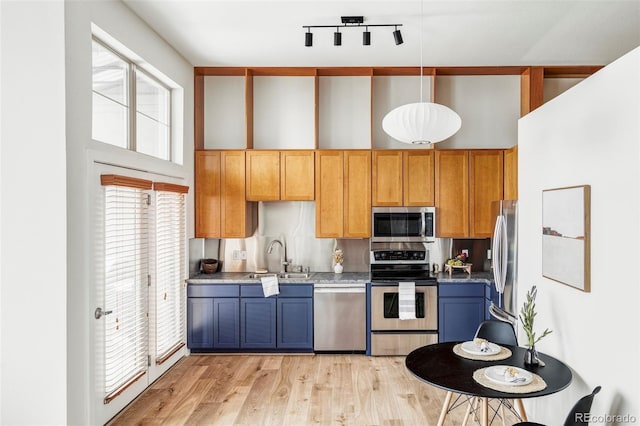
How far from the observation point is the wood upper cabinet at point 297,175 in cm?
495

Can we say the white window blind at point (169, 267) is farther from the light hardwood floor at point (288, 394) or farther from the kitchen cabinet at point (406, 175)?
the kitchen cabinet at point (406, 175)

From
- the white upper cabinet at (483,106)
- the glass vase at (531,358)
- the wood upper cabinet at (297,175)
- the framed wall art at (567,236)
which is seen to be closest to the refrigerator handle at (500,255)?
the framed wall art at (567,236)

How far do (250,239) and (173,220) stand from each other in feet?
3.68

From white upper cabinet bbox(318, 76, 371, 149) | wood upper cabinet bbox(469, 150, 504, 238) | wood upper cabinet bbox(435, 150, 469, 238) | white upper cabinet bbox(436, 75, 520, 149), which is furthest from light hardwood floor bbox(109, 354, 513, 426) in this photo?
white upper cabinet bbox(436, 75, 520, 149)

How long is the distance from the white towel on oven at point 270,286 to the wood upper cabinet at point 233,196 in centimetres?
63

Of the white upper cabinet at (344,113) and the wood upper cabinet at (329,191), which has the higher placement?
the white upper cabinet at (344,113)

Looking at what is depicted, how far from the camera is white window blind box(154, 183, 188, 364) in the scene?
4.02 m

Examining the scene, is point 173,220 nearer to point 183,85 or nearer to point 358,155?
point 183,85

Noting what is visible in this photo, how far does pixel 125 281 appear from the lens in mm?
3385

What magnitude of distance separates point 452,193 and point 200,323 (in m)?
3.19

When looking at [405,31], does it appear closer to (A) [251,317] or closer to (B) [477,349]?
(B) [477,349]

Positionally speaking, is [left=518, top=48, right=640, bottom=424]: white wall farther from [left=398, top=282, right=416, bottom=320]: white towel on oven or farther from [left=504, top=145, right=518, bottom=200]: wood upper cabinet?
[left=398, top=282, right=416, bottom=320]: white towel on oven

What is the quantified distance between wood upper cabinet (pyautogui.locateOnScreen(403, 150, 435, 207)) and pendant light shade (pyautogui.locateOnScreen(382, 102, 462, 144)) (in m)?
2.06
